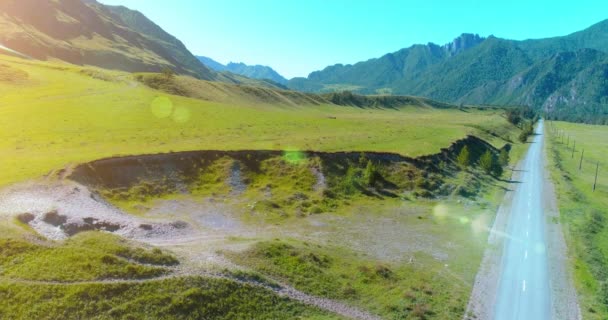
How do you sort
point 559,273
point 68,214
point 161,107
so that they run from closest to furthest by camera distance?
point 68,214, point 559,273, point 161,107

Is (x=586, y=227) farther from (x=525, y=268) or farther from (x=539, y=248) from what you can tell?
(x=525, y=268)

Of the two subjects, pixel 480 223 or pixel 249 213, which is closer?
pixel 249 213

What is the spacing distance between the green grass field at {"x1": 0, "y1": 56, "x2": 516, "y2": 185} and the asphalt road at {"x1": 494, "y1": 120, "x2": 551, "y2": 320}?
25469mm

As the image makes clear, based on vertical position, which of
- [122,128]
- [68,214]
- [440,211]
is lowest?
[440,211]

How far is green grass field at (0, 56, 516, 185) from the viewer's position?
205ft

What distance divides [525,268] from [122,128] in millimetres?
74537

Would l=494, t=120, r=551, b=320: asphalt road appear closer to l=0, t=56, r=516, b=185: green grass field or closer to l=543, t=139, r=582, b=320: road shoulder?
l=543, t=139, r=582, b=320: road shoulder

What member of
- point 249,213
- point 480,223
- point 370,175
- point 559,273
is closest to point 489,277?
point 559,273

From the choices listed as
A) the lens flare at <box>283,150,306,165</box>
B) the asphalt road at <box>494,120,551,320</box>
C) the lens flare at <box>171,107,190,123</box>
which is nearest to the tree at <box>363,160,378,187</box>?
the lens flare at <box>283,150,306,165</box>

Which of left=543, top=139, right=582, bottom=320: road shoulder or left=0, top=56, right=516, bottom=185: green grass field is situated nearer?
left=543, top=139, right=582, bottom=320: road shoulder

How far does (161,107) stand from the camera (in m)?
109

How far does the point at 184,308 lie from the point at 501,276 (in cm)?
3101

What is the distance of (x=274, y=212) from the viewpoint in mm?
54031

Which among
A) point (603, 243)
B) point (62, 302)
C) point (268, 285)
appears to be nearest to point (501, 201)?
point (603, 243)
